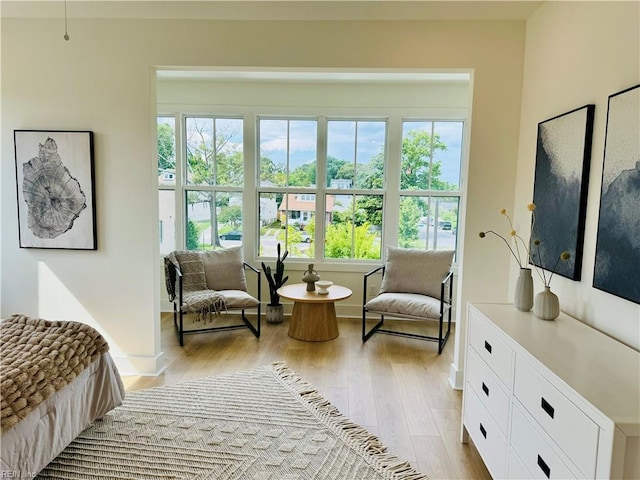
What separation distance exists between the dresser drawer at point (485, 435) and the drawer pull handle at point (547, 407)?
0.39 meters

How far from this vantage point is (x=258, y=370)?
10.1 feet

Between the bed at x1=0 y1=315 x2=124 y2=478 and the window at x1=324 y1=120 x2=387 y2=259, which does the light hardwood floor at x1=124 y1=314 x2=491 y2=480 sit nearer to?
the bed at x1=0 y1=315 x2=124 y2=478

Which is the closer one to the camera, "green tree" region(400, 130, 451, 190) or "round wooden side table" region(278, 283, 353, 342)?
"round wooden side table" region(278, 283, 353, 342)

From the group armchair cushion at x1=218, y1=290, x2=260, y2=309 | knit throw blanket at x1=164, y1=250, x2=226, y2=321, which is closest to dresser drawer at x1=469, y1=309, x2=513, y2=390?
armchair cushion at x1=218, y1=290, x2=260, y2=309

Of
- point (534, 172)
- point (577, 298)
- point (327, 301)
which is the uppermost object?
point (534, 172)

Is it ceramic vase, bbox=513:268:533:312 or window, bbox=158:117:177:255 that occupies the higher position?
window, bbox=158:117:177:255

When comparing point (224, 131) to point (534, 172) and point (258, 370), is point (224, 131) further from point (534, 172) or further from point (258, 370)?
point (534, 172)

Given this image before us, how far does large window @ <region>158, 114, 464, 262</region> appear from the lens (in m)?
4.46

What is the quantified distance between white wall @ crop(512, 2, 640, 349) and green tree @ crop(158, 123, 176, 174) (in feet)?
12.2

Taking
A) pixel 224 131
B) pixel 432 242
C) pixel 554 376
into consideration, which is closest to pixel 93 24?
pixel 224 131

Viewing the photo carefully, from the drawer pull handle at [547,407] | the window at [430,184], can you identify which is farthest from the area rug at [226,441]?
the window at [430,184]

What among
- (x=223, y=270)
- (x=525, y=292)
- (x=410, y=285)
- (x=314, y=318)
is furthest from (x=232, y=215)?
(x=525, y=292)

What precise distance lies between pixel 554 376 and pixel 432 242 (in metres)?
3.32

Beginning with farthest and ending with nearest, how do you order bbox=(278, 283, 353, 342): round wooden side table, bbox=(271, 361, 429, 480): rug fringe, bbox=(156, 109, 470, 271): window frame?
bbox=(156, 109, 470, 271): window frame
bbox=(278, 283, 353, 342): round wooden side table
bbox=(271, 361, 429, 480): rug fringe
